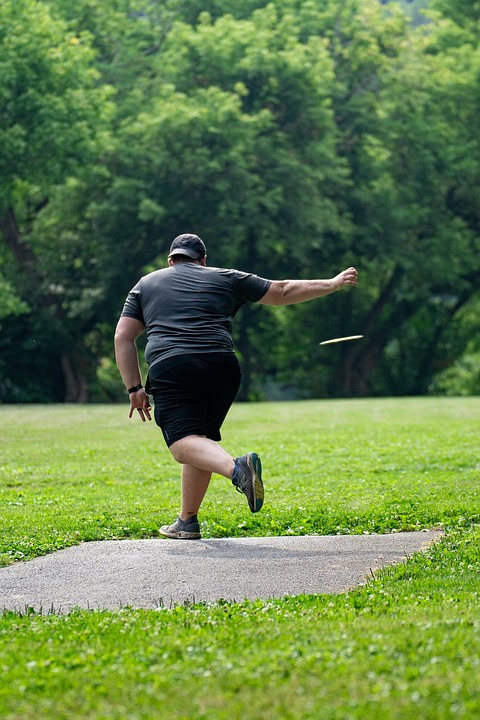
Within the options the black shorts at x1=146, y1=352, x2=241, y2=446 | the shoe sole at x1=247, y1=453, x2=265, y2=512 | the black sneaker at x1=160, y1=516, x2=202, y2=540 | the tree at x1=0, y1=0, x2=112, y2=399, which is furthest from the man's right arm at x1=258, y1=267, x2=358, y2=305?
the tree at x1=0, y1=0, x2=112, y2=399

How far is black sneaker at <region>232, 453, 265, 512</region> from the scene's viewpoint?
7129 millimetres

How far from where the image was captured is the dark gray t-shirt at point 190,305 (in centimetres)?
764

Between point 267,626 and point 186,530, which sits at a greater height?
point 267,626

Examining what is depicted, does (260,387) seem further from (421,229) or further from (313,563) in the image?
(313,563)

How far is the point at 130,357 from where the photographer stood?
25.8 ft

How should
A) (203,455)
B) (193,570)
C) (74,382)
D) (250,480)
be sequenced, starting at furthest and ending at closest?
1. (74,382)
2. (203,455)
3. (250,480)
4. (193,570)

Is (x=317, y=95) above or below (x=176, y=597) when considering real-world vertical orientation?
above

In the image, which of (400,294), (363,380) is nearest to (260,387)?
(363,380)

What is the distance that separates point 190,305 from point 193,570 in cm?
190

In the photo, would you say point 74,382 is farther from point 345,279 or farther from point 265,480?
point 345,279

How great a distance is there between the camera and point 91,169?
109 ft

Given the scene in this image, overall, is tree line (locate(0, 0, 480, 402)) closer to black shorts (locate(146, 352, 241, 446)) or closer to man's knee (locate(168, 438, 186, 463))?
black shorts (locate(146, 352, 241, 446))

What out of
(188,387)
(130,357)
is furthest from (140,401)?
(188,387)

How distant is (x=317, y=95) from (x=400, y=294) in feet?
32.6
